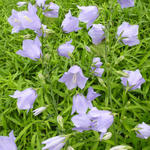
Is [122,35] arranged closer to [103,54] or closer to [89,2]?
[103,54]

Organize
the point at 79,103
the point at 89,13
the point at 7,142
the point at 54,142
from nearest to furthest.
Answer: the point at 54,142
the point at 7,142
the point at 89,13
the point at 79,103

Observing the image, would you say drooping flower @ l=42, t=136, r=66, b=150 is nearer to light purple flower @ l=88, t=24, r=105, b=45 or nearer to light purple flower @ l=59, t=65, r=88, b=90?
light purple flower @ l=59, t=65, r=88, b=90

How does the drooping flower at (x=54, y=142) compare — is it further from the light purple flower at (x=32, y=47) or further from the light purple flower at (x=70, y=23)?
the light purple flower at (x=70, y=23)

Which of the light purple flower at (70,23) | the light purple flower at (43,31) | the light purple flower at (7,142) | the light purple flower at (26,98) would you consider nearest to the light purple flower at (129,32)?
the light purple flower at (70,23)

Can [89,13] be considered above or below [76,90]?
above

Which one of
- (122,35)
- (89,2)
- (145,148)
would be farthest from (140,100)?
(89,2)

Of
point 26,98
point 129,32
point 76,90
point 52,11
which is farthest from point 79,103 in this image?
point 52,11

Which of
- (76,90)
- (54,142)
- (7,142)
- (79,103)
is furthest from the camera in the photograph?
(76,90)

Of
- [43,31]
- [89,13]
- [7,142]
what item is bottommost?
[7,142]

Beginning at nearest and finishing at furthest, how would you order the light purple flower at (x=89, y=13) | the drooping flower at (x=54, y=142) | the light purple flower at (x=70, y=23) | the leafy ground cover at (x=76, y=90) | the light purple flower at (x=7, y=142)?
the drooping flower at (x=54, y=142), the light purple flower at (x=7, y=142), the light purple flower at (x=89, y=13), the light purple flower at (x=70, y=23), the leafy ground cover at (x=76, y=90)

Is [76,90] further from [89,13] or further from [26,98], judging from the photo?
[89,13]

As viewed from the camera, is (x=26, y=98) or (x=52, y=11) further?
(x=52, y=11)
